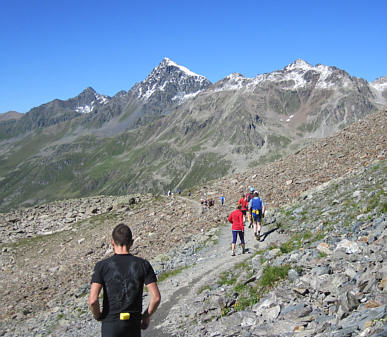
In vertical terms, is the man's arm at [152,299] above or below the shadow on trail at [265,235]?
above

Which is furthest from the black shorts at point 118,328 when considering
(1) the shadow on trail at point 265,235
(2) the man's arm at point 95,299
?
(1) the shadow on trail at point 265,235

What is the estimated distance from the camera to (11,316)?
2386 cm

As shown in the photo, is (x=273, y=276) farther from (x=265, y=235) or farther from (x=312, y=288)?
(x=265, y=235)

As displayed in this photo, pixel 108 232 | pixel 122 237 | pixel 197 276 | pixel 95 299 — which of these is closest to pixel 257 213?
pixel 197 276

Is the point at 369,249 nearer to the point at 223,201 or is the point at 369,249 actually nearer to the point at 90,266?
the point at 90,266

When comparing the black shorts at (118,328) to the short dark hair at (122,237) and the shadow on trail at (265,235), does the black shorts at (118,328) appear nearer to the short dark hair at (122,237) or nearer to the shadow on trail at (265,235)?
the short dark hair at (122,237)

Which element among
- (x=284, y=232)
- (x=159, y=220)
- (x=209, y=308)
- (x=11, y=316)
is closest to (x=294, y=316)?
(x=209, y=308)

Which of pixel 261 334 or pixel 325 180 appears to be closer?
pixel 261 334

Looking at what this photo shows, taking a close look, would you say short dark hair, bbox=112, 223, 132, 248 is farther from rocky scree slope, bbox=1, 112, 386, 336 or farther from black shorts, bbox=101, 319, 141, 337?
rocky scree slope, bbox=1, 112, 386, 336

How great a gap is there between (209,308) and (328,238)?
5.26 m

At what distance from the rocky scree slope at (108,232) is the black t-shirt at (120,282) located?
12.6 metres

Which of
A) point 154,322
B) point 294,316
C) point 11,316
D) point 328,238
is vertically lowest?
point 11,316

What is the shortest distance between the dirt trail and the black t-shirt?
234 inches

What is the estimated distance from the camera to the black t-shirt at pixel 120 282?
22.4 ft
